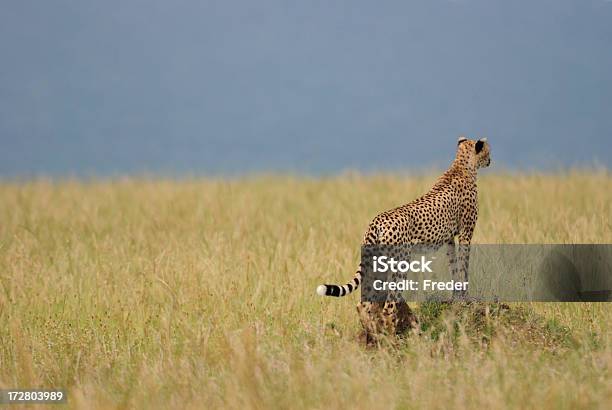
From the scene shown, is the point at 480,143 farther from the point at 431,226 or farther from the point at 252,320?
the point at 252,320

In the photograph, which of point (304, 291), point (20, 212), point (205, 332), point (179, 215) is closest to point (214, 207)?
point (179, 215)

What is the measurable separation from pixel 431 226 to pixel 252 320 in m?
1.40

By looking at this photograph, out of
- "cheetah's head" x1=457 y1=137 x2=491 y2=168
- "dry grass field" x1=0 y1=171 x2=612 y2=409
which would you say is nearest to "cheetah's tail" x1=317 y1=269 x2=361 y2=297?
"dry grass field" x1=0 y1=171 x2=612 y2=409

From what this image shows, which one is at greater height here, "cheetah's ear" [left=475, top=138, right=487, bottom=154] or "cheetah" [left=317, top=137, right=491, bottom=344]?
"cheetah's ear" [left=475, top=138, right=487, bottom=154]

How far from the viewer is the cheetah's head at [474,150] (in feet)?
21.5

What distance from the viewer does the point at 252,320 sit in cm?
628

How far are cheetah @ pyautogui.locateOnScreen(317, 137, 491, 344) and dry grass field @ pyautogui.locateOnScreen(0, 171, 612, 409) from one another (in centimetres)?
19

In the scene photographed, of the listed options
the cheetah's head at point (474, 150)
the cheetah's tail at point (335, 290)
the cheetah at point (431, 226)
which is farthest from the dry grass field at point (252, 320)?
the cheetah's head at point (474, 150)

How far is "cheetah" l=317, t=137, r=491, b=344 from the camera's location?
5.35 metres

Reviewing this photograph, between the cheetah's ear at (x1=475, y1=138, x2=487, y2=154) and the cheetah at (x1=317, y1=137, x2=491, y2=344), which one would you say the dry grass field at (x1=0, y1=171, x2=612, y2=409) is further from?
the cheetah's ear at (x1=475, y1=138, x2=487, y2=154)

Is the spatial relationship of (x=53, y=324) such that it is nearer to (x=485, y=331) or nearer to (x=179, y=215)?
(x=485, y=331)

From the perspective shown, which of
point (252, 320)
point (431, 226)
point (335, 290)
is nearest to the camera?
point (335, 290)

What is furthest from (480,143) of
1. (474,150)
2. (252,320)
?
(252,320)

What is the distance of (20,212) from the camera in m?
11.9
